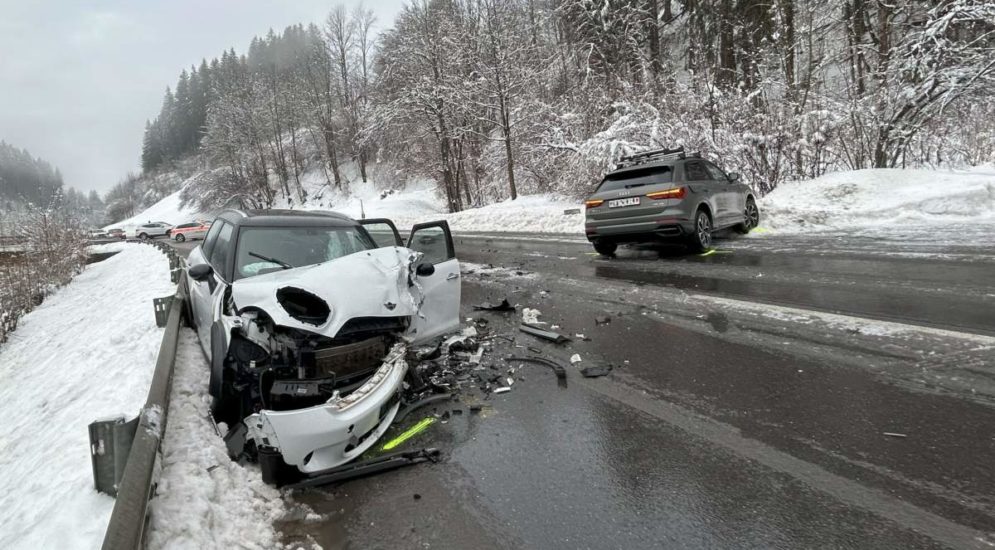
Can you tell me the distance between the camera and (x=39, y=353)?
8.13 metres

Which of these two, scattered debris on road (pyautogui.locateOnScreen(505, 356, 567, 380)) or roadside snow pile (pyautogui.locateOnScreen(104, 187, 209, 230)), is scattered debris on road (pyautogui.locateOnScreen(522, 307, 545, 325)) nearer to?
scattered debris on road (pyautogui.locateOnScreen(505, 356, 567, 380))

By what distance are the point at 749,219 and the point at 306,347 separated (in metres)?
11.6

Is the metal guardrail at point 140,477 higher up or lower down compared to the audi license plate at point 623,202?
lower down

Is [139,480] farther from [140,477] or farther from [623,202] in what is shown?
[623,202]

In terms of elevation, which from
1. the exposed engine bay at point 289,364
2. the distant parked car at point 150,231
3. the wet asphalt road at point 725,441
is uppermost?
the distant parked car at point 150,231

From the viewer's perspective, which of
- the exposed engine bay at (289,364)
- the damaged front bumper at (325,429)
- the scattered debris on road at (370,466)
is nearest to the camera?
the damaged front bumper at (325,429)

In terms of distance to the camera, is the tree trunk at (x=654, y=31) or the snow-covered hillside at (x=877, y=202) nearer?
the snow-covered hillside at (x=877, y=202)

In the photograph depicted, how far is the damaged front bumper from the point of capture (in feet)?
9.42

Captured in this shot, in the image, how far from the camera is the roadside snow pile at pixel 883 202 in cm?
1130

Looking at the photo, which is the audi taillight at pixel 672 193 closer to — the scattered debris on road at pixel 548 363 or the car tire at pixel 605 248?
the car tire at pixel 605 248

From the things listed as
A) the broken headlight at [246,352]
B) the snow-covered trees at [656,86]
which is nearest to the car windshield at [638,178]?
the broken headlight at [246,352]

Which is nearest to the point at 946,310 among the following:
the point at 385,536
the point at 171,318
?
the point at 385,536

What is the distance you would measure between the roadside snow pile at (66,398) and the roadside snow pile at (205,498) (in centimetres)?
29

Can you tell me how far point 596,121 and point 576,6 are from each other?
22.2 feet
